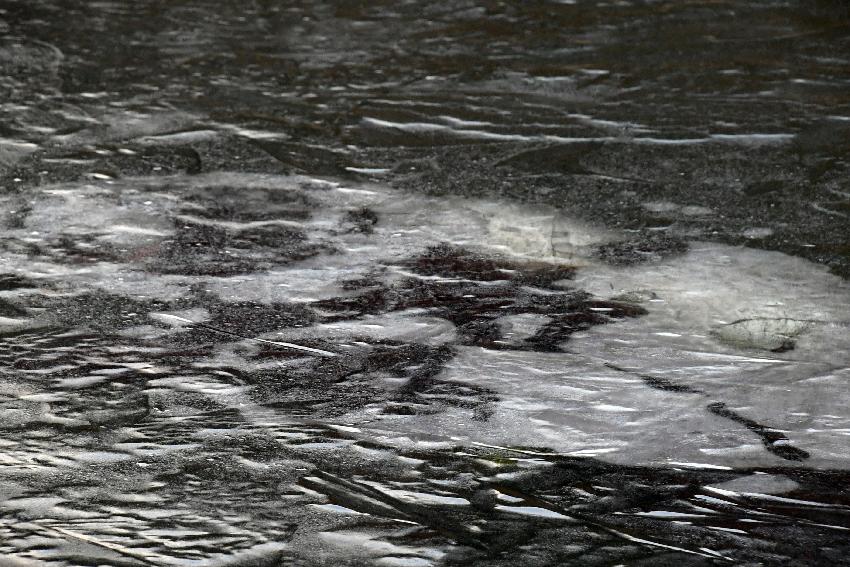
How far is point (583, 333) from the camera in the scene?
2.76 m

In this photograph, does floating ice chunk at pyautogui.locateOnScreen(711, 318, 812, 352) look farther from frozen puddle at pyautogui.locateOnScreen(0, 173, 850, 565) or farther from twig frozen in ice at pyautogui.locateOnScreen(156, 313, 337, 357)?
twig frozen in ice at pyautogui.locateOnScreen(156, 313, 337, 357)

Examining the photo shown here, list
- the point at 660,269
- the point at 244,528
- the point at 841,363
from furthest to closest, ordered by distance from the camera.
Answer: the point at 660,269
the point at 841,363
the point at 244,528

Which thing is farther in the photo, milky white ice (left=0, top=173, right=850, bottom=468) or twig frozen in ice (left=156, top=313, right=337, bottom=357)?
twig frozen in ice (left=156, top=313, right=337, bottom=357)

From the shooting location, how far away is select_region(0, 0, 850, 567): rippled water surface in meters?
2.10

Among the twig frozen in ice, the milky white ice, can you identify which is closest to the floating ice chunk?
the milky white ice

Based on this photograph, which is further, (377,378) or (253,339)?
(253,339)

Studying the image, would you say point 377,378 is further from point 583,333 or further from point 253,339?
point 583,333

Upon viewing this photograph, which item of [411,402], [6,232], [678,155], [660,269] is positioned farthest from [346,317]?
[678,155]

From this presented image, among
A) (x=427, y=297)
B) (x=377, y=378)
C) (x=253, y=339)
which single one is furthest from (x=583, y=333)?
(x=253, y=339)

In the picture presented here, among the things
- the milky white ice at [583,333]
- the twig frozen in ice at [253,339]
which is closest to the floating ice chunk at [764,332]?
the milky white ice at [583,333]

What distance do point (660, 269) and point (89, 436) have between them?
58.9 inches

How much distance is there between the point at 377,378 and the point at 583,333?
0.51m

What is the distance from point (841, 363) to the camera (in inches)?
103

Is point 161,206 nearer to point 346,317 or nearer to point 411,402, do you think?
point 346,317
